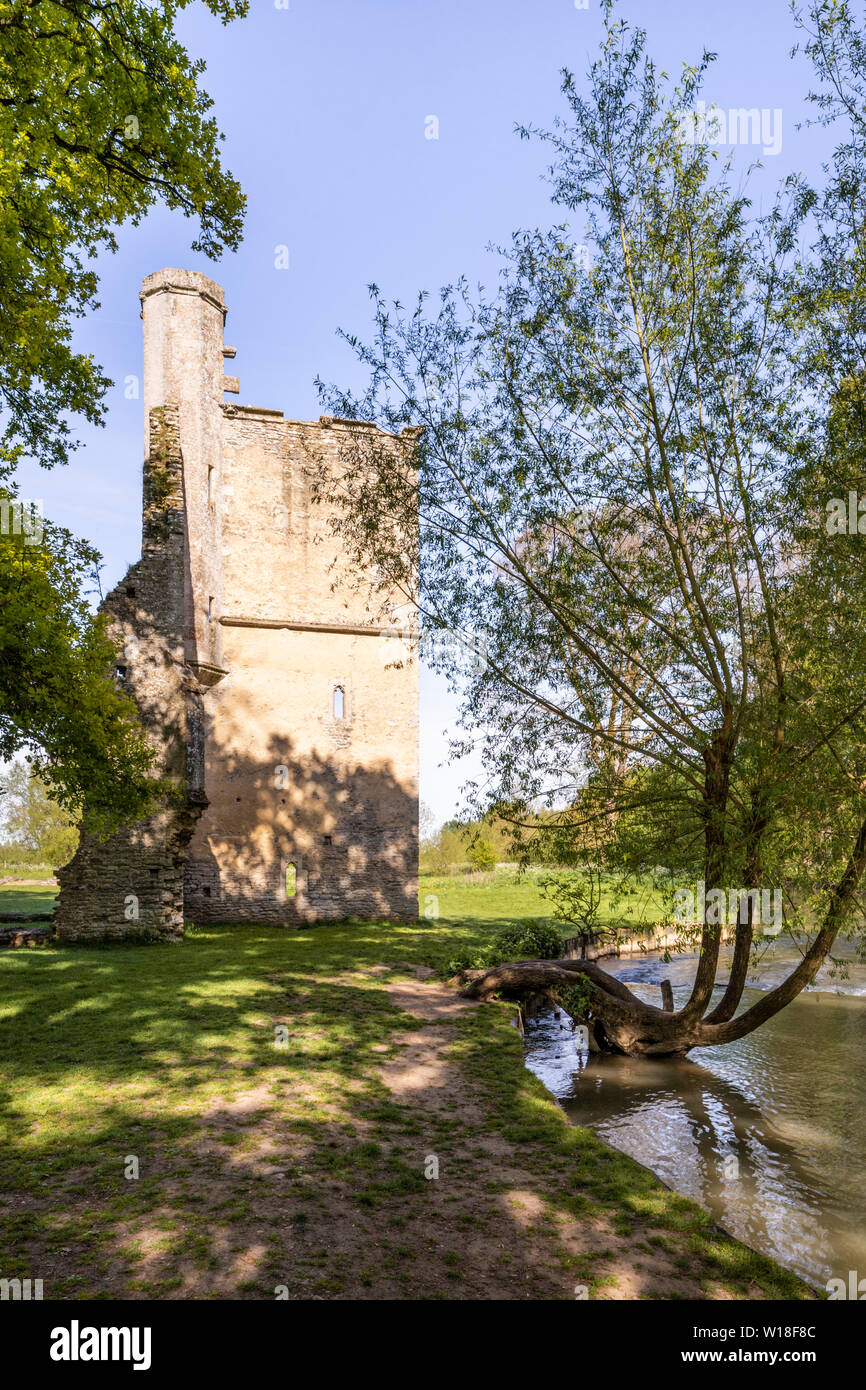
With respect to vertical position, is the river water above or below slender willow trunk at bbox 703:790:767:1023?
below

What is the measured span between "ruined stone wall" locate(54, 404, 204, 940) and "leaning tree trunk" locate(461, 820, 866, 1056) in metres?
6.54

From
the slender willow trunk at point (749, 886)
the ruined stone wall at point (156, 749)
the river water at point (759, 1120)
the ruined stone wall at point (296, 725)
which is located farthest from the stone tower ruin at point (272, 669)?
the slender willow trunk at point (749, 886)

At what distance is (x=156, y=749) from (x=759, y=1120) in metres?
11.4

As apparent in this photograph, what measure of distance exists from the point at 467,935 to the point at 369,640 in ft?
25.6

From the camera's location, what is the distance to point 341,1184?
600 cm

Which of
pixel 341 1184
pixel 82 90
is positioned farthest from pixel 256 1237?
pixel 82 90

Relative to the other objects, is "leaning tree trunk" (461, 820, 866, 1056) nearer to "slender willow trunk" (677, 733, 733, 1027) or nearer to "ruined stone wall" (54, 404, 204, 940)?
"slender willow trunk" (677, 733, 733, 1027)

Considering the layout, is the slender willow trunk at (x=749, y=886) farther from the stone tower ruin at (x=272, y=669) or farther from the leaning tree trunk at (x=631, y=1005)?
the stone tower ruin at (x=272, y=669)

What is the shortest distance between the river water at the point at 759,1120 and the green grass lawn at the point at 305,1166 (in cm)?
103

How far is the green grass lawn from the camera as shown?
188 inches

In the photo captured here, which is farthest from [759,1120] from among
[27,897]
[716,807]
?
[27,897]

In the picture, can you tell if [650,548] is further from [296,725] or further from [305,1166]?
[296,725]

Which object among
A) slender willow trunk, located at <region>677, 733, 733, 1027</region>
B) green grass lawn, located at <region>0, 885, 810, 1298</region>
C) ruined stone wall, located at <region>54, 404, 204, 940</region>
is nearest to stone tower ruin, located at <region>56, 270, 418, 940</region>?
ruined stone wall, located at <region>54, 404, 204, 940</region>
